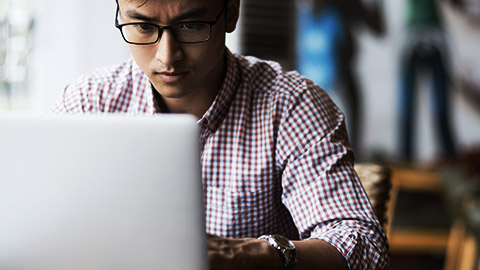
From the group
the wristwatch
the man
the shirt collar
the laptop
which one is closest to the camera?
the laptop

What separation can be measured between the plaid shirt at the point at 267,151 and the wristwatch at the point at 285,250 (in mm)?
202

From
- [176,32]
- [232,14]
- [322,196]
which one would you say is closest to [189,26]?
[176,32]

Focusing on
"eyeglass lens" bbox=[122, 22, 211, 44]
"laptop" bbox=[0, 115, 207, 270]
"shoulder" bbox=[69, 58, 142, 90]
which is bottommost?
"laptop" bbox=[0, 115, 207, 270]

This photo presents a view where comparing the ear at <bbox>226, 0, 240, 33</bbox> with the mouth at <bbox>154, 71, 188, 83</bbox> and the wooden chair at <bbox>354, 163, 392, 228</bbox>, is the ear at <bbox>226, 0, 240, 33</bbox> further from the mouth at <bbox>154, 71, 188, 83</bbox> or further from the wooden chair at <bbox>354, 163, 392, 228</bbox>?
the wooden chair at <bbox>354, 163, 392, 228</bbox>

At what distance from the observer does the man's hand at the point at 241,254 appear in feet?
2.97

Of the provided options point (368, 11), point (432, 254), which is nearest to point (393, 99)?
point (368, 11)

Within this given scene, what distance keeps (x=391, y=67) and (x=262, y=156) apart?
3.46 metres

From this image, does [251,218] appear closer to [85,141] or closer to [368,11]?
[85,141]

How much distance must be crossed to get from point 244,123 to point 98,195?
2.21 feet

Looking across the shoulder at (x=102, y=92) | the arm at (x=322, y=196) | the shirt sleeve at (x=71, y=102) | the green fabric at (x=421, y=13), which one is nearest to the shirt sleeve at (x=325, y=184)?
the arm at (x=322, y=196)

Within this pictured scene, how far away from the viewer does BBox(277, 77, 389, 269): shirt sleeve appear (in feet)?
3.91

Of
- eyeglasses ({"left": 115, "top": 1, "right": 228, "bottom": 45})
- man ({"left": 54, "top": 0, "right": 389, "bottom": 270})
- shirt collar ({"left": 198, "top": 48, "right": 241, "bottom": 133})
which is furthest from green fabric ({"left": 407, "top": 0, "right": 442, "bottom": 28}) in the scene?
eyeglasses ({"left": 115, "top": 1, "right": 228, "bottom": 45})

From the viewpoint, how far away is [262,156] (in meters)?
1.38

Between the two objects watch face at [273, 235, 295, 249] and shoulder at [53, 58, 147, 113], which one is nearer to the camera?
watch face at [273, 235, 295, 249]
